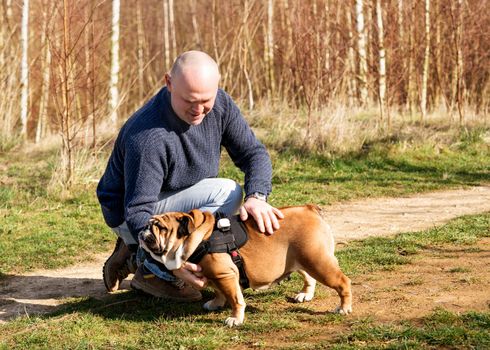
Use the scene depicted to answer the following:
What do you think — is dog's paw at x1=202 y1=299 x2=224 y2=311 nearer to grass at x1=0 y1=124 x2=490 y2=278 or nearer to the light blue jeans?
the light blue jeans

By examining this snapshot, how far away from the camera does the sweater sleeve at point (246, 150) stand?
4727 mm

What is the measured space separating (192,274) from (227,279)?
0.67 ft

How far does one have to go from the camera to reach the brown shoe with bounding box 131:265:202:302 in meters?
4.86

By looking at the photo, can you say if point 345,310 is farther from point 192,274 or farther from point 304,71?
point 304,71

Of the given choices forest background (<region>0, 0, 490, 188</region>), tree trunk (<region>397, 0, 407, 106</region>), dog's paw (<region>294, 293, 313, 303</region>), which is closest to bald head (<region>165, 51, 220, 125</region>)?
dog's paw (<region>294, 293, 313, 303</region>)

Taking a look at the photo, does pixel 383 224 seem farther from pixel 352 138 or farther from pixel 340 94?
pixel 340 94

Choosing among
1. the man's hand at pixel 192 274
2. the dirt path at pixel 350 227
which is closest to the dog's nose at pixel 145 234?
the man's hand at pixel 192 274

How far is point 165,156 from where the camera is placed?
454cm

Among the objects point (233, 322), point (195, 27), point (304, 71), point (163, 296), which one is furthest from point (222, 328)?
point (195, 27)

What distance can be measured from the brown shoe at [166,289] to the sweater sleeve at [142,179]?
1.93 ft

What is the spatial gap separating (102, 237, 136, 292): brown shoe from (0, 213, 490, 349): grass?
9 centimetres

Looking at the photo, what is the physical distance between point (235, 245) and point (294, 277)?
3.75 ft

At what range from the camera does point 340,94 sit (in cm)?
1338

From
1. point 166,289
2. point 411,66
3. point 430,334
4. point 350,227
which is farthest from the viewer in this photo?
point 411,66
